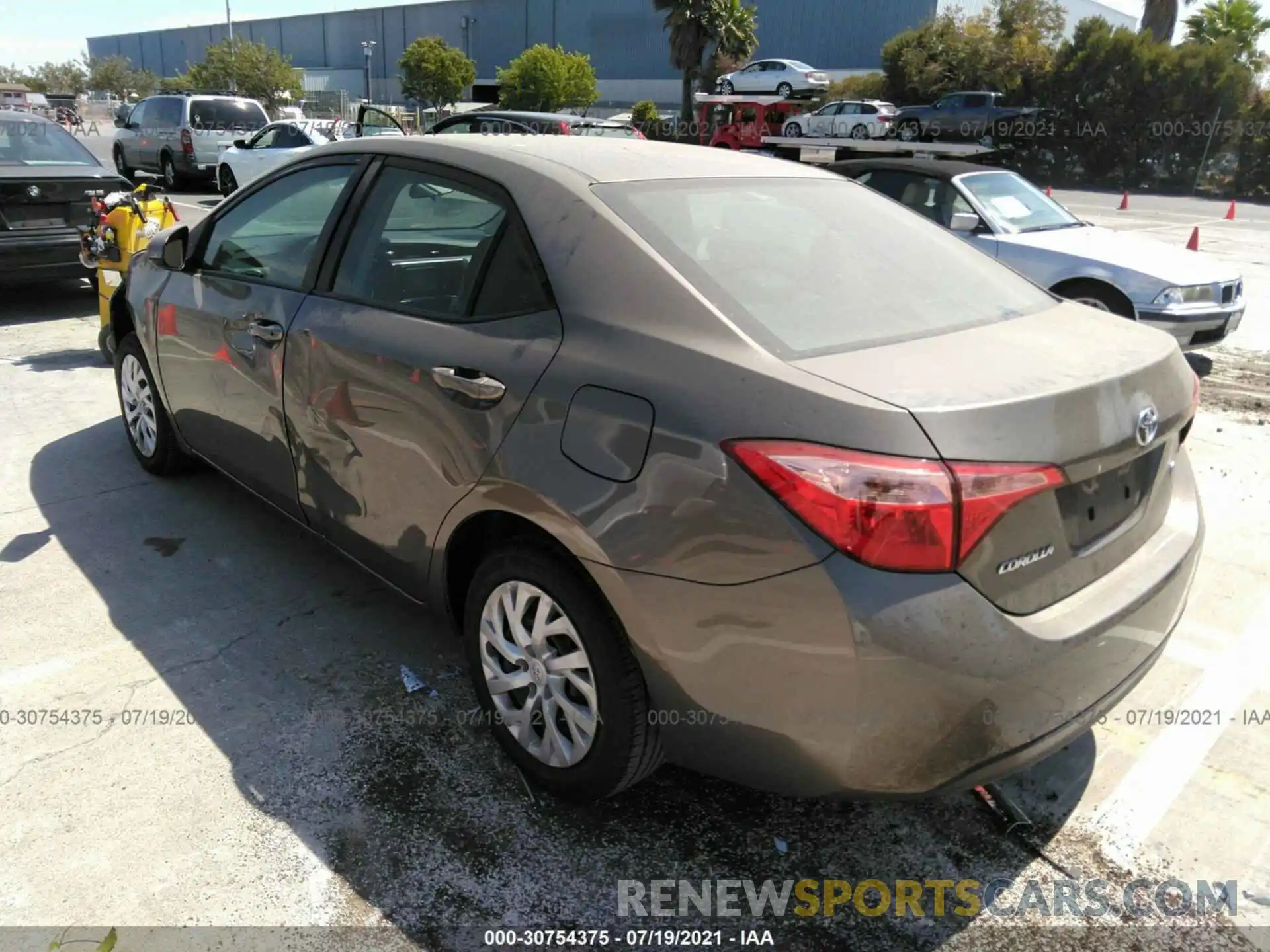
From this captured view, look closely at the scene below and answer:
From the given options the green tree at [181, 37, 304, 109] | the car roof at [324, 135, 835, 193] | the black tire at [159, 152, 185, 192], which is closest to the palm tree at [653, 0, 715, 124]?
the green tree at [181, 37, 304, 109]

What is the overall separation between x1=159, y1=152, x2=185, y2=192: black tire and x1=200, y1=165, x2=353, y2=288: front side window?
55.0ft

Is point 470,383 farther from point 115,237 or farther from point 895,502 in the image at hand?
point 115,237

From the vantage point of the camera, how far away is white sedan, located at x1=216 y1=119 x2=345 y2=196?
16312 mm

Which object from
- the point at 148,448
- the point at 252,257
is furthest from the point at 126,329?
the point at 252,257

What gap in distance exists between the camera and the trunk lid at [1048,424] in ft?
6.45

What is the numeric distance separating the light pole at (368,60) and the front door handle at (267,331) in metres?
74.7

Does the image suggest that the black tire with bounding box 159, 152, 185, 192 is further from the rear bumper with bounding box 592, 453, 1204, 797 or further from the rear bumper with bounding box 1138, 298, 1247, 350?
the rear bumper with bounding box 592, 453, 1204, 797

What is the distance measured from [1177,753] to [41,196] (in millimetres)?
8945

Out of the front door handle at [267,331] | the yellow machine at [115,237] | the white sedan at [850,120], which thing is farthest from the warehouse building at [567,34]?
the front door handle at [267,331]

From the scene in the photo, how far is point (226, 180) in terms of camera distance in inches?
668

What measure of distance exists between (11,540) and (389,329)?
96.2 inches

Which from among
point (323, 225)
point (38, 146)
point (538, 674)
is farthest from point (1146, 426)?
point (38, 146)

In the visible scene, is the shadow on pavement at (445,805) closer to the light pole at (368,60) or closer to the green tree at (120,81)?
the light pole at (368,60)

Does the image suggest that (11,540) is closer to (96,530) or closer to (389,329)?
(96,530)
